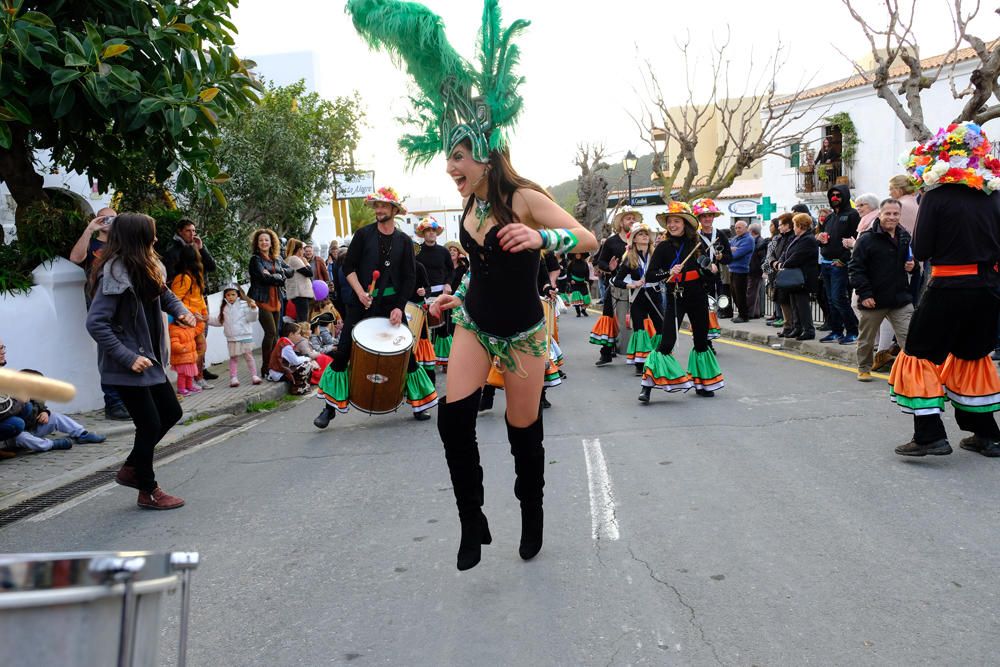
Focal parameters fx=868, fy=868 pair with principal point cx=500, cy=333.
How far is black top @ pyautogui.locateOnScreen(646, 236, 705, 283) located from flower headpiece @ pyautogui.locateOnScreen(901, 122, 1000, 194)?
322cm

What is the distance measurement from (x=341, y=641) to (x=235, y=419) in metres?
6.59

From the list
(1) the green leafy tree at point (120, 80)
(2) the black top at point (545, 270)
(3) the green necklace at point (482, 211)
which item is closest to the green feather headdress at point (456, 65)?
(3) the green necklace at point (482, 211)

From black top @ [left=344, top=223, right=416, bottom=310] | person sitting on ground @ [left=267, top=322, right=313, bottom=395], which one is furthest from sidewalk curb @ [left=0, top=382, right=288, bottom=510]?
black top @ [left=344, top=223, right=416, bottom=310]

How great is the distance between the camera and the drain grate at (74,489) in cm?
585

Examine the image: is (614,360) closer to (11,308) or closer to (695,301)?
(695,301)

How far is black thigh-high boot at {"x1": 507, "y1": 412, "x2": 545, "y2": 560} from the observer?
14.1ft

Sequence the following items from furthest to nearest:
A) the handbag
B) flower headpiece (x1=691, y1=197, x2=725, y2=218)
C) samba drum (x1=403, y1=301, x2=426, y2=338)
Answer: the handbag
flower headpiece (x1=691, y1=197, x2=725, y2=218)
samba drum (x1=403, y1=301, x2=426, y2=338)

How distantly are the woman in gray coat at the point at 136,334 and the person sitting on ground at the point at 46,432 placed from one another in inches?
94.9

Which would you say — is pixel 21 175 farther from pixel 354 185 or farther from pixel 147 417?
pixel 354 185

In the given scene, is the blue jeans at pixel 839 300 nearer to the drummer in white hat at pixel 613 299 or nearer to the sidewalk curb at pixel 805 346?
the sidewalk curb at pixel 805 346

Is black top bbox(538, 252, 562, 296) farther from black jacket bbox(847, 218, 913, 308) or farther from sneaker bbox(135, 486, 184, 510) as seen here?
sneaker bbox(135, 486, 184, 510)

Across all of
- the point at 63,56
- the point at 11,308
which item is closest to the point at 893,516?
the point at 63,56

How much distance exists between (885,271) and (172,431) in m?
7.44

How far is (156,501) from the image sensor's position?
5.72 metres
